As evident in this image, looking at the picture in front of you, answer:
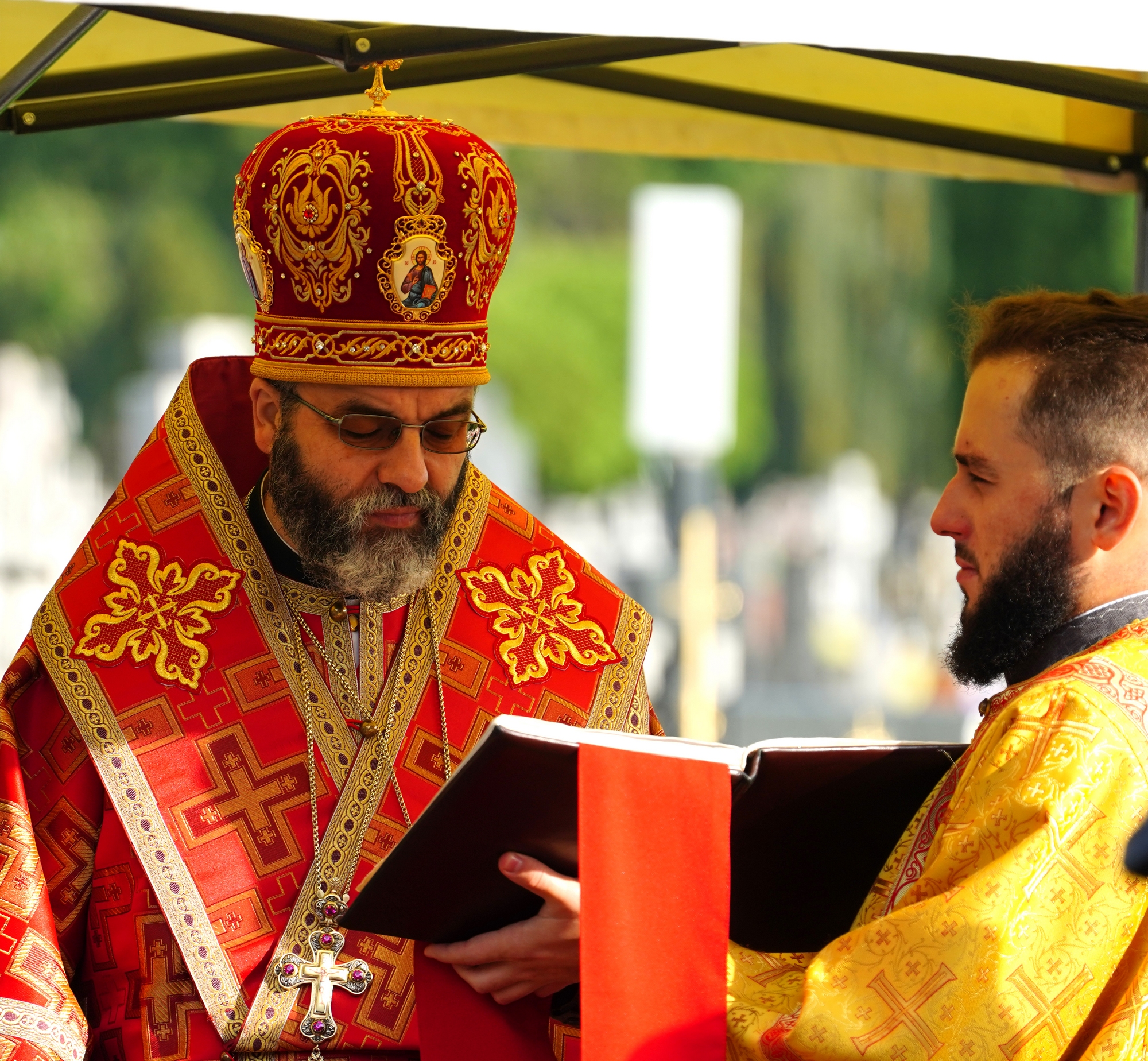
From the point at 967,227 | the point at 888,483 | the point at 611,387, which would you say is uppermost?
the point at 967,227

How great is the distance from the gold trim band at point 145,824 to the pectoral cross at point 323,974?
3.7 inches

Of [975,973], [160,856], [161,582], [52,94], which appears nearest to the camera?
[975,973]

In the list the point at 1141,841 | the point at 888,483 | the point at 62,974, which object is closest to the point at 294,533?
the point at 62,974

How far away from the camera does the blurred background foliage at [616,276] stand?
17750 mm

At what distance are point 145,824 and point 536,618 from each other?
0.86 metres

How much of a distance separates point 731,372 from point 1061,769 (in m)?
18.3

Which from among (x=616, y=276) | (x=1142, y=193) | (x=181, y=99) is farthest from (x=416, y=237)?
(x=616, y=276)

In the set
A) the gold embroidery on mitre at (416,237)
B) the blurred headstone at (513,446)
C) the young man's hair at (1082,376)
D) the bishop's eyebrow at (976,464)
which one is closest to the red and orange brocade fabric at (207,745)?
the gold embroidery on mitre at (416,237)

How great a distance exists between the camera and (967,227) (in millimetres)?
20125

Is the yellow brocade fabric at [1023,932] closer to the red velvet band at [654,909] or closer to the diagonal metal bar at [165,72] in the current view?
the red velvet band at [654,909]

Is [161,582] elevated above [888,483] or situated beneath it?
elevated above

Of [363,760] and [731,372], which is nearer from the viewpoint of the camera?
[363,760]

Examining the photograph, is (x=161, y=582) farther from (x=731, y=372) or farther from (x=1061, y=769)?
(x=731, y=372)

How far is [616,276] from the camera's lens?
66.8 feet
